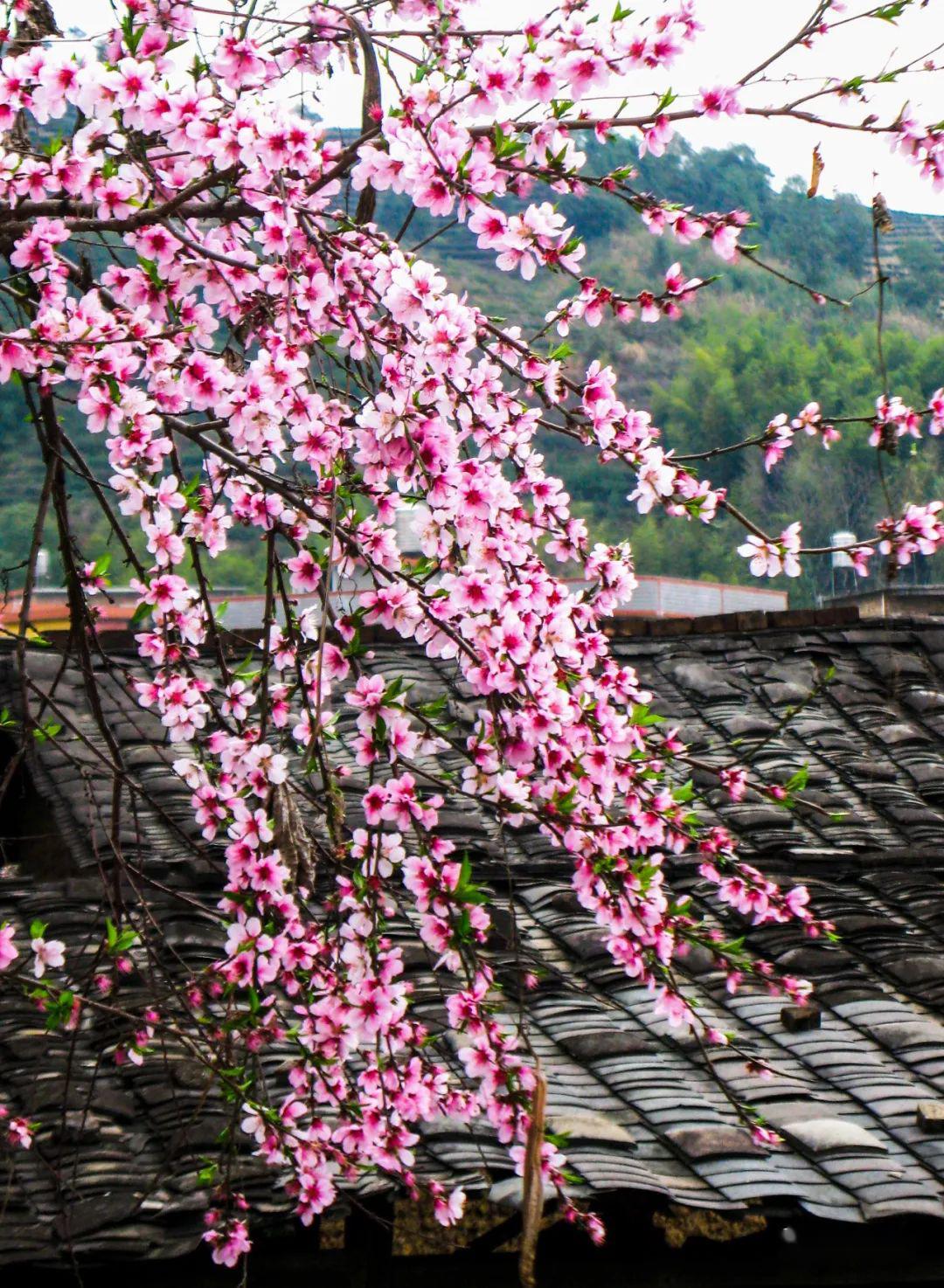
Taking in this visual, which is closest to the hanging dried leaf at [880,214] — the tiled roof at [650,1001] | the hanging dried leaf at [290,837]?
the tiled roof at [650,1001]

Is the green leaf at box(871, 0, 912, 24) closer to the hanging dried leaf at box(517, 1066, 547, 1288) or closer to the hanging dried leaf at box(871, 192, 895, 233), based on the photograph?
the hanging dried leaf at box(871, 192, 895, 233)

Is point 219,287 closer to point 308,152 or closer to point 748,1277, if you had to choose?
point 308,152

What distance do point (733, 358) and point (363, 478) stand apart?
6092cm

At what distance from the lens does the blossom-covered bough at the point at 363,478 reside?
3.06 meters

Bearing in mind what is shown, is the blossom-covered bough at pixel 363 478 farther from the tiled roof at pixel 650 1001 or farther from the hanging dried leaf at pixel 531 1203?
the hanging dried leaf at pixel 531 1203

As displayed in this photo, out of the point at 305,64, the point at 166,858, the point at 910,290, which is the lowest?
the point at 166,858

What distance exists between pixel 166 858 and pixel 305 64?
279cm

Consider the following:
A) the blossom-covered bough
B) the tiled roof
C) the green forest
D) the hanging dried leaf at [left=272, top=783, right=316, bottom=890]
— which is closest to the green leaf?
the blossom-covered bough

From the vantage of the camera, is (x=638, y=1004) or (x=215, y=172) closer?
(x=215, y=172)

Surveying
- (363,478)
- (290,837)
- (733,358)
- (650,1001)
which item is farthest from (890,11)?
(733,358)

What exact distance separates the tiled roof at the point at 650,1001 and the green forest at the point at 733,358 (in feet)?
117

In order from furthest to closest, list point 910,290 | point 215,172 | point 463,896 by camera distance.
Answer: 1. point 910,290
2. point 215,172
3. point 463,896

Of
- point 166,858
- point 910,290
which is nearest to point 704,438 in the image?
point 910,290

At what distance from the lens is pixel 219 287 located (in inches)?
145
